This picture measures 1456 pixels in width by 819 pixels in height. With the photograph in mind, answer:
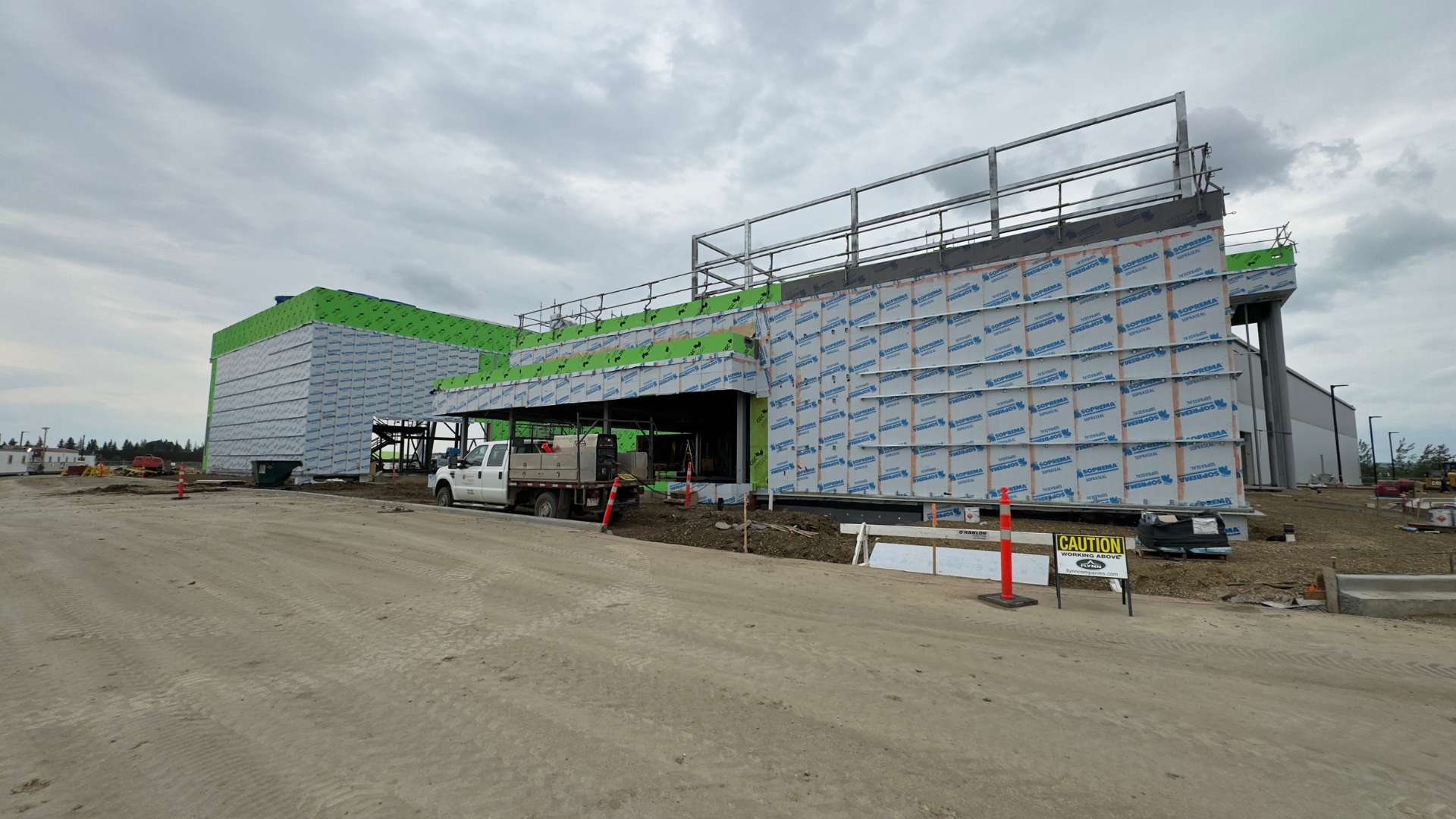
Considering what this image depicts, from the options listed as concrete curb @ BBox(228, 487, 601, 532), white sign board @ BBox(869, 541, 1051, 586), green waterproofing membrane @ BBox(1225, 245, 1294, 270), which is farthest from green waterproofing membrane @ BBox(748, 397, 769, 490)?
green waterproofing membrane @ BBox(1225, 245, 1294, 270)

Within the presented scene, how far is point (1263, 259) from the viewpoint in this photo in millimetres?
25734

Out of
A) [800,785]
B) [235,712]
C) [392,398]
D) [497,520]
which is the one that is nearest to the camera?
[800,785]

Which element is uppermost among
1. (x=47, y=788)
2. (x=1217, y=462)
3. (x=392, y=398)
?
(x=392, y=398)

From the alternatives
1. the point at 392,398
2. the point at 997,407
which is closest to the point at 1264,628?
the point at 997,407

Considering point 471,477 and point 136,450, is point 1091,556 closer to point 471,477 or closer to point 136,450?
point 471,477

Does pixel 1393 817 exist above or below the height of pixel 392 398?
below

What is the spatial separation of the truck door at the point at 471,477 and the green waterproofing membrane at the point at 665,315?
9816mm

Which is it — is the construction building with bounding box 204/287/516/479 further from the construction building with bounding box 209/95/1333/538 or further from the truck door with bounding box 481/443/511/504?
the truck door with bounding box 481/443/511/504

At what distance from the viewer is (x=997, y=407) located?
55.8 feet

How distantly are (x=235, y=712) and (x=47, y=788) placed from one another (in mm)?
956

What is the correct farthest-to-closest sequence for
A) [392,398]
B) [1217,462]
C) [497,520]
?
1. [392,398]
2. [497,520]
3. [1217,462]

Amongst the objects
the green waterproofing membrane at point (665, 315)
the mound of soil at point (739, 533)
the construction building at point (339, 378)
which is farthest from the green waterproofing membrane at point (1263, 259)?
the construction building at point (339, 378)

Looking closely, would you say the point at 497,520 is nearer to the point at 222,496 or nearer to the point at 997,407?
the point at 997,407

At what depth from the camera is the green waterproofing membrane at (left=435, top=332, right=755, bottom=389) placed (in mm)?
20938
